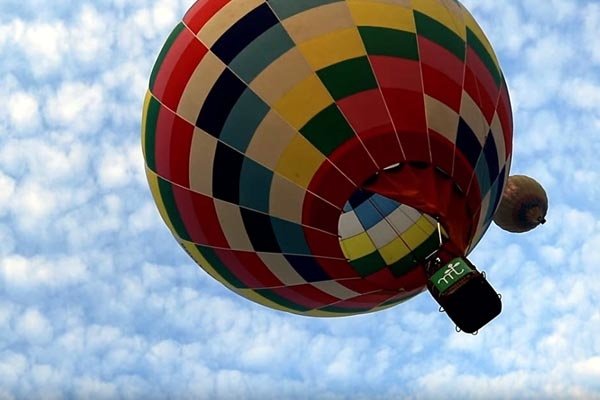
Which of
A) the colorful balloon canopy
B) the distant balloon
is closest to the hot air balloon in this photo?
the colorful balloon canopy

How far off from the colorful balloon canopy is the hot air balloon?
2 centimetres

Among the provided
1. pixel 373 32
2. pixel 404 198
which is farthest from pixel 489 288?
pixel 373 32

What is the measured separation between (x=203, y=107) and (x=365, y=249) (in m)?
2.83

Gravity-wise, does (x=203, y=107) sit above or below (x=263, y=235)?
above

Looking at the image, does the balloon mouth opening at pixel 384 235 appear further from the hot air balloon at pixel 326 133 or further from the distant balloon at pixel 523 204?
the distant balloon at pixel 523 204

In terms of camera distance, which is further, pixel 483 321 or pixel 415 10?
pixel 415 10

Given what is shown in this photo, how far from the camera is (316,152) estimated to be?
376 inches

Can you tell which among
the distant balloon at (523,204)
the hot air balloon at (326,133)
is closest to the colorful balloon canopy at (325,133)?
the hot air balloon at (326,133)

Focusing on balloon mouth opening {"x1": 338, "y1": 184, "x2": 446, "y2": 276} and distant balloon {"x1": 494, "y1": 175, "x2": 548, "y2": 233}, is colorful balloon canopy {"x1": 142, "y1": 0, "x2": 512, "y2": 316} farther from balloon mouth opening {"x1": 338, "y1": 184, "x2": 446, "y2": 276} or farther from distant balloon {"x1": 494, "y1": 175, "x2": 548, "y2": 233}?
distant balloon {"x1": 494, "y1": 175, "x2": 548, "y2": 233}

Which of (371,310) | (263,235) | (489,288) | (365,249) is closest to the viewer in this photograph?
(489,288)

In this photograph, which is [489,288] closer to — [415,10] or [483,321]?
[483,321]

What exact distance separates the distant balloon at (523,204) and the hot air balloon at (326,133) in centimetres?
586

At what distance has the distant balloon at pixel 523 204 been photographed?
1677cm

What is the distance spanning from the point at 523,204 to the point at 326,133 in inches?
333
